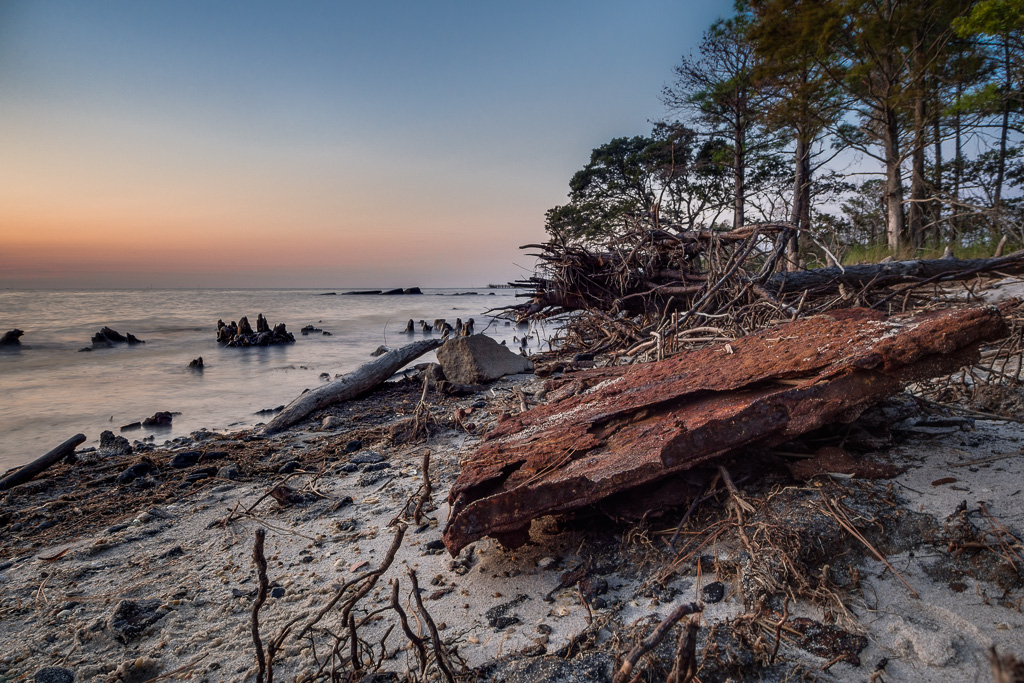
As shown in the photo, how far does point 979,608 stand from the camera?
139 centimetres

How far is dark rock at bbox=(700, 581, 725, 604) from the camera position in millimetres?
1606

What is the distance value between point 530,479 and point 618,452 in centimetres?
40

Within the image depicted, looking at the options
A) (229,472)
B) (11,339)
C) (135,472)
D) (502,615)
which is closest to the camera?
(502,615)

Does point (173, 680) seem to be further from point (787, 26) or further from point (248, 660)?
point (787, 26)

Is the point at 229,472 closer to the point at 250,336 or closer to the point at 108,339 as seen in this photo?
the point at 250,336

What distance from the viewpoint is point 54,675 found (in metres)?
1.71

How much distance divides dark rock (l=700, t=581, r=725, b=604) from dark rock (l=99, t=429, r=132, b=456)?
5.60 m

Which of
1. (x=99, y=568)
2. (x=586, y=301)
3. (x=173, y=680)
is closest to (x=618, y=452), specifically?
(x=173, y=680)

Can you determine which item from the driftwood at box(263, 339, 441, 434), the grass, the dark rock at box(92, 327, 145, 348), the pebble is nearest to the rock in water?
the driftwood at box(263, 339, 441, 434)

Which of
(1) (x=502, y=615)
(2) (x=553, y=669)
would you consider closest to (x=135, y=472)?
(1) (x=502, y=615)

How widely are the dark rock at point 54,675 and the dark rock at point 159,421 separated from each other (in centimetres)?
518

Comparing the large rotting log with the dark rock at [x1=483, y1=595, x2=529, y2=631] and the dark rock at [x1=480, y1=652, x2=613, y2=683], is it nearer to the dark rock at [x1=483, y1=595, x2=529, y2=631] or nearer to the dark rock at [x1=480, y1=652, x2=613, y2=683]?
the dark rock at [x1=483, y1=595, x2=529, y2=631]

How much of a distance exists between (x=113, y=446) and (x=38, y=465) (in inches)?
36.6

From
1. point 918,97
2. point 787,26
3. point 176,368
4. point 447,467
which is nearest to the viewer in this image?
point 447,467
